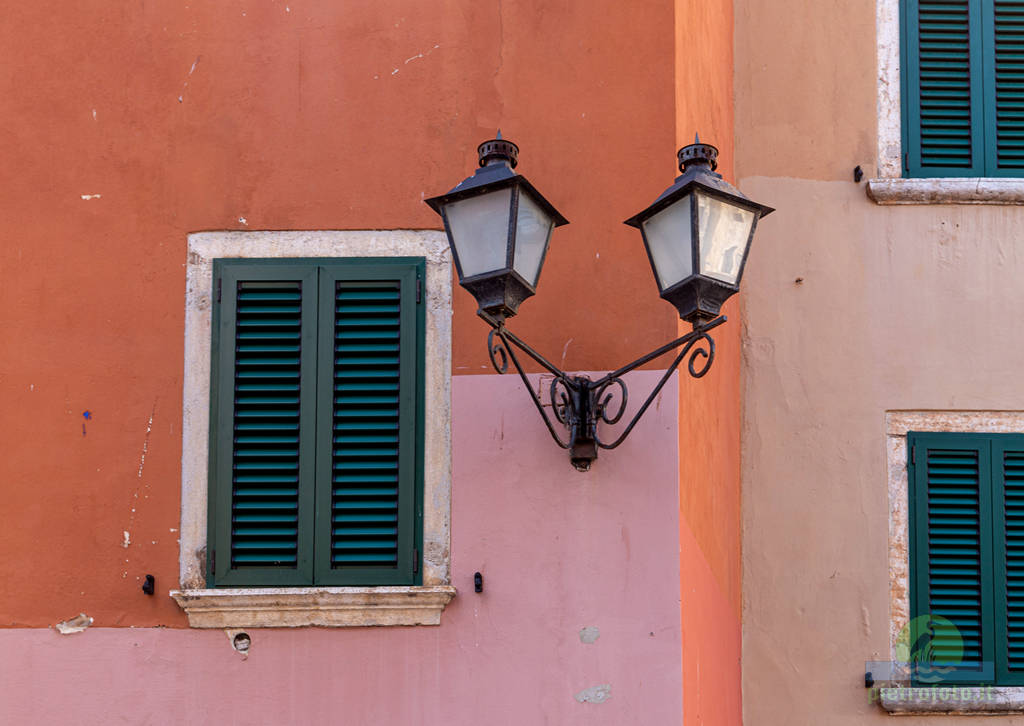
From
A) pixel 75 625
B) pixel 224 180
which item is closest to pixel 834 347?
pixel 224 180

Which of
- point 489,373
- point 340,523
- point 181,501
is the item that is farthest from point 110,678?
point 489,373

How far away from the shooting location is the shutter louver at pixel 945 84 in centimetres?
713

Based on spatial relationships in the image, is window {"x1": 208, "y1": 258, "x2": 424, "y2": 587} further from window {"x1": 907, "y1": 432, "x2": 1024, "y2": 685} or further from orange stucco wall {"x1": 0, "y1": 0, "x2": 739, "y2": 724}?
window {"x1": 907, "y1": 432, "x2": 1024, "y2": 685}

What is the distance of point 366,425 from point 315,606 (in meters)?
0.75

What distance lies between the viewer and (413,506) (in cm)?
547

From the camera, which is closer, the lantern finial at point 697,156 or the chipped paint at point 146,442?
the lantern finial at point 697,156

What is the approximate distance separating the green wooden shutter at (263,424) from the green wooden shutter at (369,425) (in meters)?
0.08

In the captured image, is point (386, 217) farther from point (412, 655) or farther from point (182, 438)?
point (412, 655)

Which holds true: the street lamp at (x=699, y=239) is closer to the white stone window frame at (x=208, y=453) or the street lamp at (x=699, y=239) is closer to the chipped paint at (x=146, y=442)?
the white stone window frame at (x=208, y=453)

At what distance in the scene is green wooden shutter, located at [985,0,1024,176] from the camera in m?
7.14

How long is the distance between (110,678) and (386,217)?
2.15 m

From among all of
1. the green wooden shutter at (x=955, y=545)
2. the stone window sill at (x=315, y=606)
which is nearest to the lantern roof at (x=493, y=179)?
the stone window sill at (x=315, y=606)

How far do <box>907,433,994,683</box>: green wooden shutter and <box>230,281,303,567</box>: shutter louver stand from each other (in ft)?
10.4

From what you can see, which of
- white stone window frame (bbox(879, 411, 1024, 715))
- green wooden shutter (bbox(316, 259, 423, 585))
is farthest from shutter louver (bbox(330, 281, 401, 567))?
white stone window frame (bbox(879, 411, 1024, 715))
